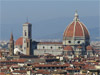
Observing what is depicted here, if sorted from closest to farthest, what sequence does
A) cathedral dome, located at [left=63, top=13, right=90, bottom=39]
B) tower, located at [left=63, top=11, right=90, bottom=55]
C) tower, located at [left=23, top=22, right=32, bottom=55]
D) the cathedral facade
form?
the cathedral facade, tower, located at [left=23, top=22, right=32, bottom=55], tower, located at [left=63, top=11, right=90, bottom=55], cathedral dome, located at [left=63, top=13, right=90, bottom=39]

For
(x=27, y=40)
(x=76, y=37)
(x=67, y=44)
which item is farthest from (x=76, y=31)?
(x=27, y=40)

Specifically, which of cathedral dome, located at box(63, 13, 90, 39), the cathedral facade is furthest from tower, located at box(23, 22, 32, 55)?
cathedral dome, located at box(63, 13, 90, 39)

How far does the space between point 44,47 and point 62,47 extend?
3.94 meters

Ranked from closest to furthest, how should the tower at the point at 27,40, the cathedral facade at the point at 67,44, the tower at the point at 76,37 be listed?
the cathedral facade at the point at 67,44 → the tower at the point at 27,40 → the tower at the point at 76,37

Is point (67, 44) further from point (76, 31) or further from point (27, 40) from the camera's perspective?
point (27, 40)

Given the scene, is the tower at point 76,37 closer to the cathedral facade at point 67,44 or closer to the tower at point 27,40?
the cathedral facade at point 67,44

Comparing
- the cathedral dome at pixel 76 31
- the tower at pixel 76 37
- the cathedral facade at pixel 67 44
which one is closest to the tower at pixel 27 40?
the cathedral facade at pixel 67 44

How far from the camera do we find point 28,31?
16900cm

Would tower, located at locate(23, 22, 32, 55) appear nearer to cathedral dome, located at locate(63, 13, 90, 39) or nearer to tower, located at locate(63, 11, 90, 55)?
tower, located at locate(63, 11, 90, 55)

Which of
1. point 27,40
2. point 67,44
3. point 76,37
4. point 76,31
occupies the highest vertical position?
point 76,31

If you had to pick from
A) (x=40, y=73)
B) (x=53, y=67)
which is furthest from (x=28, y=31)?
(x=40, y=73)

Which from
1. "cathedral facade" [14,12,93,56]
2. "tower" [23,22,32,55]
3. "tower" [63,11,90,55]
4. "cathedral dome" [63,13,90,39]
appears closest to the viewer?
"cathedral facade" [14,12,93,56]

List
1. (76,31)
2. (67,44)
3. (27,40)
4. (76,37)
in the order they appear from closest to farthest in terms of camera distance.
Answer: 1. (67,44)
2. (27,40)
3. (76,37)
4. (76,31)

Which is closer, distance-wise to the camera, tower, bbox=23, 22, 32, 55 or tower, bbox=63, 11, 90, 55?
tower, bbox=23, 22, 32, 55
